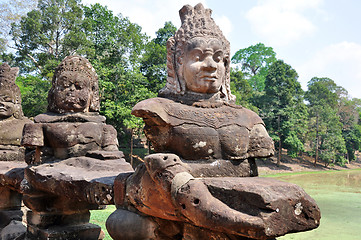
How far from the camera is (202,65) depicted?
301 cm

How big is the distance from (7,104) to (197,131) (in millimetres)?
4288

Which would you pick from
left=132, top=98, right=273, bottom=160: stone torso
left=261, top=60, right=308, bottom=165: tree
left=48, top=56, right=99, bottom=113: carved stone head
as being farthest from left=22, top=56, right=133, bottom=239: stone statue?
left=261, top=60, right=308, bottom=165: tree

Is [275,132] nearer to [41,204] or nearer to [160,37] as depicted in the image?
[160,37]

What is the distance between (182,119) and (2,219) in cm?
436

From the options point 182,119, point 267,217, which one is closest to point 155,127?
point 182,119

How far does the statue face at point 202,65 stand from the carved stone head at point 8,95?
3973mm

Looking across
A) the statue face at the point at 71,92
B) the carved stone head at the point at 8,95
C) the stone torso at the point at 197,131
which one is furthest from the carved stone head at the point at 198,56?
the carved stone head at the point at 8,95

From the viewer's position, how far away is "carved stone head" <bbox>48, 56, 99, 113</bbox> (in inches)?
173

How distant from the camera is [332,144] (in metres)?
26.4

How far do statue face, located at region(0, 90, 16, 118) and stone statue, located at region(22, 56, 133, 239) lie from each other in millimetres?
1429

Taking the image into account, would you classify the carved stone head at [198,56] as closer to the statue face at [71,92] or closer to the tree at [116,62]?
the statue face at [71,92]

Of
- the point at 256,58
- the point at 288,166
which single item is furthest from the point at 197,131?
the point at 256,58

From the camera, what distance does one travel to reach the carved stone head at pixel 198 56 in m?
3.03

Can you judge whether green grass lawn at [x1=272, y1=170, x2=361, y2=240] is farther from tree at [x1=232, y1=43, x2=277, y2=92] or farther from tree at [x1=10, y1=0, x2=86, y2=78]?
tree at [x1=232, y1=43, x2=277, y2=92]
